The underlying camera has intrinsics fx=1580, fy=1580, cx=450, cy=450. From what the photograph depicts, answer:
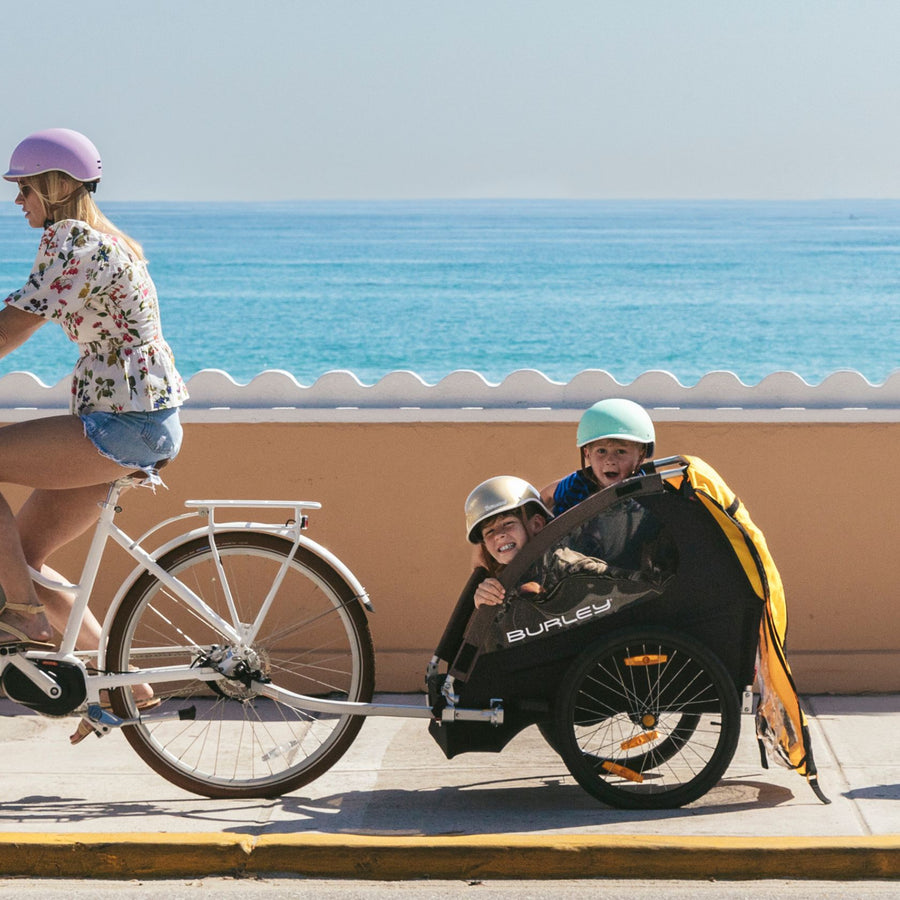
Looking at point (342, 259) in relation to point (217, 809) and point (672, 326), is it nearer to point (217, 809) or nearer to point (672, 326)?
point (672, 326)

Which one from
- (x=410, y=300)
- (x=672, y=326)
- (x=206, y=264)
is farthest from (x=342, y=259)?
(x=672, y=326)

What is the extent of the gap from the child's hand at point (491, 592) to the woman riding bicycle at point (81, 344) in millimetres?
1073

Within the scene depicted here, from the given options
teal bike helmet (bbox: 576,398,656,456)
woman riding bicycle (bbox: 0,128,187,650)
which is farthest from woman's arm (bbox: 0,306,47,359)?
teal bike helmet (bbox: 576,398,656,456)

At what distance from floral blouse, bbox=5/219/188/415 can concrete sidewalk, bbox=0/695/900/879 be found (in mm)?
1297

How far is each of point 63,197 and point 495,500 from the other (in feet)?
5.26

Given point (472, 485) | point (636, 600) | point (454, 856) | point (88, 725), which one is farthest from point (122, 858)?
point (472, 485)

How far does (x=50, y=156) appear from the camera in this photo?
4727 millimetres

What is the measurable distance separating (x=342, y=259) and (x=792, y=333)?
32077 mm

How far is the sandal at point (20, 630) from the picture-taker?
493cm

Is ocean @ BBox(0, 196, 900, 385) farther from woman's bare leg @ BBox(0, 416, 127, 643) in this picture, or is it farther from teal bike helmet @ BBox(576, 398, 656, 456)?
woman's bare leg @ BBox(0, 416, 127, 643)

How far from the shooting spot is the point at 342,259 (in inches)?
3533

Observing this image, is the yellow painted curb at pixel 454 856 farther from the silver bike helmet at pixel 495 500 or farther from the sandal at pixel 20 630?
the silver bike helmet at pixel 495 500

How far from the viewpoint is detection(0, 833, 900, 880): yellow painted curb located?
452 cm

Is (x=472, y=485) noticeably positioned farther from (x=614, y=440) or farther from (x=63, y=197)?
(x=63, y=197)
